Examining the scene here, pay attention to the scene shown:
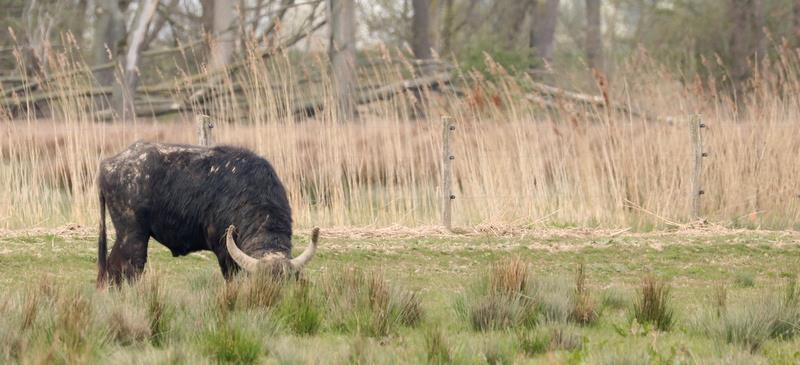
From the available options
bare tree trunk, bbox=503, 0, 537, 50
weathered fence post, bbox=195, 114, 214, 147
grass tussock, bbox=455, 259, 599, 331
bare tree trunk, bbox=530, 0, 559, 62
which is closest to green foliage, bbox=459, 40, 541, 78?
bare tree trunk, bbox=530, 0, 559, 62

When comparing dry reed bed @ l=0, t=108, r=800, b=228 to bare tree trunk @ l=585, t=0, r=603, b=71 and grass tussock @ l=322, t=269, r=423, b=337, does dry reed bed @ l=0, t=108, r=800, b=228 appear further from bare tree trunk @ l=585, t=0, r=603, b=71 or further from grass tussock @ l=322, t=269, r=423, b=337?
bare tree trunk @ l=585, t=0, r=603, b=71

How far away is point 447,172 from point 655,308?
6.82m

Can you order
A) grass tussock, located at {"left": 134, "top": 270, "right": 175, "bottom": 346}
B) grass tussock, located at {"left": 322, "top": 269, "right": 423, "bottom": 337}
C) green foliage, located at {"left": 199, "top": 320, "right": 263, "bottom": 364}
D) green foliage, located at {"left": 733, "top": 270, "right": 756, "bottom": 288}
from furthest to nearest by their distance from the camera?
green foliage, located at {"left": 733, "top": 270, "right": 756, "bottom": 288} → grass tussock, located at {"left": 322, "top": 269, "right": 423, "bottom": 337} → grass tussock, located at {"left": 134, "top": 270, "right": 175, "bottom": 346} → green foliage, located at {"left": 199, "top": 320, "right": 263, "bottom": 364}

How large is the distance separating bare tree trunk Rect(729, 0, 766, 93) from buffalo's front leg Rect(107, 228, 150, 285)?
79.6 ft

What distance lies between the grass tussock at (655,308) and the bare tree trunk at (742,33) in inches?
948

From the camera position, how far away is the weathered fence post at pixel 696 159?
15.0 m

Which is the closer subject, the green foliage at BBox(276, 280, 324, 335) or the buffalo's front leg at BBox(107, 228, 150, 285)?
the green foliage at BBox(276, 280, 324, 335)

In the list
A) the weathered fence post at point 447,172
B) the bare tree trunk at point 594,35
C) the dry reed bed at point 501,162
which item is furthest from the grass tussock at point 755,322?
the bare tree trunk at point 594,35

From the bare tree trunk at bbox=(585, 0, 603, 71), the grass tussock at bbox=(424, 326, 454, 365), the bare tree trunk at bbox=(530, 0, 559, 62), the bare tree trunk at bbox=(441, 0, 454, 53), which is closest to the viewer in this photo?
the grass tussock at bbox=(424, 326, 454, 365)

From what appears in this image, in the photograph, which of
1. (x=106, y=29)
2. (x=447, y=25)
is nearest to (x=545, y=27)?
(x=447, y=25)

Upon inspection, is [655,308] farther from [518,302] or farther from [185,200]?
[185,200]

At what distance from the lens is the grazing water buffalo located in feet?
29.7

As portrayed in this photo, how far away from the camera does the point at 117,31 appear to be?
28625mm

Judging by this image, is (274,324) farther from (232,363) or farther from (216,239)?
(216,239)
